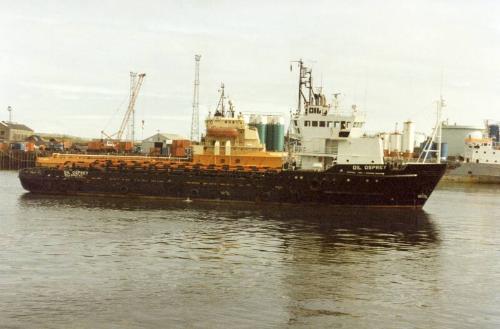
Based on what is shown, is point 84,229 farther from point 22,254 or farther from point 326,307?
point 326,307

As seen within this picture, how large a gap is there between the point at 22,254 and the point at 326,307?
50.0ft

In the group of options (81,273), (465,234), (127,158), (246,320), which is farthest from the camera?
(127,158)

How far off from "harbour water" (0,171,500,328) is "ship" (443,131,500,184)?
78721 millimetres

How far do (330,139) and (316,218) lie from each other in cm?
1090

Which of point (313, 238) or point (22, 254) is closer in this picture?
point (22, 254)

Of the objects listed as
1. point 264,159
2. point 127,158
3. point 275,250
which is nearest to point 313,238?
point 275,250

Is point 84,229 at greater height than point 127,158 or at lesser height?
lesser

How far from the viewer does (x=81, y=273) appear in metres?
23.6

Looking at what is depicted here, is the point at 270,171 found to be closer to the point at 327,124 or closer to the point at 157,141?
the point at 327,124

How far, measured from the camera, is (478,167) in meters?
119

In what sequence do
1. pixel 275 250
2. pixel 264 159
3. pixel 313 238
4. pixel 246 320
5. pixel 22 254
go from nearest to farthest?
pixel 246 320 → pixel 22 254 → pixel 275 250 → pixel 313 238 → pixel 264 159

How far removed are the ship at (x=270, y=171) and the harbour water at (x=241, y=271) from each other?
591cm

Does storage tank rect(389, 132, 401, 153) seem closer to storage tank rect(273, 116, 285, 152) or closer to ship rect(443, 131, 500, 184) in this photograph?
ship rect(443, 131, 500, 184)

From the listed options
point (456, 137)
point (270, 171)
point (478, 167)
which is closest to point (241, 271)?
point (270, 171)
